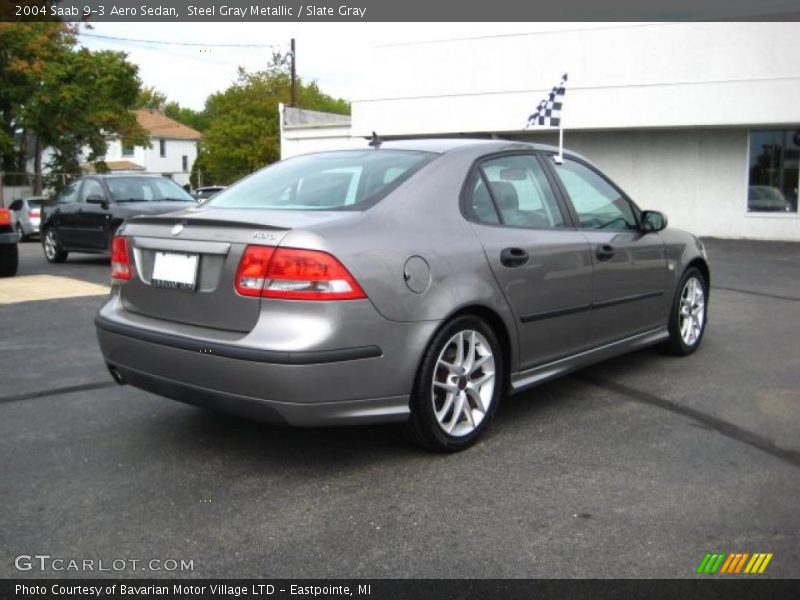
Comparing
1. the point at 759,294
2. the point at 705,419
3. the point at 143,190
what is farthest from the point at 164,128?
the point at 705,419

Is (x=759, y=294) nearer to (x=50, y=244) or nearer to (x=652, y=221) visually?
(x=652, y=221)

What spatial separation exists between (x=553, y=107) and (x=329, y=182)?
12.1m

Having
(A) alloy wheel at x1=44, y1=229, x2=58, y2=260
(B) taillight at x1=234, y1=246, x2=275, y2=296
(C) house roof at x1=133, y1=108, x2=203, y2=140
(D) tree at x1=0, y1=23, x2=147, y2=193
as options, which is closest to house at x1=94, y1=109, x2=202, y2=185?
(C) house roof at x1=133, y1=108, x2=203, y2=140

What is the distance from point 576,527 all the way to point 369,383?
105cm

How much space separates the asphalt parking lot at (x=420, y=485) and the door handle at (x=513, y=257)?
92 centimetres

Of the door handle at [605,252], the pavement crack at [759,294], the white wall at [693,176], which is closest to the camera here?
the door handle at [605,252]

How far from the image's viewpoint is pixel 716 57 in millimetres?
18266

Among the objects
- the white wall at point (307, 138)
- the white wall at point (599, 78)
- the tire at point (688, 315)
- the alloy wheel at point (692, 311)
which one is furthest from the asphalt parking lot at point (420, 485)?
→ the white wall at point (307, 138)

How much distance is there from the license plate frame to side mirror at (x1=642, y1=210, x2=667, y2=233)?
3.13 meters

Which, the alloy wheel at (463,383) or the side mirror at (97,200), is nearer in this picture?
the alloy wheel at (463,383)

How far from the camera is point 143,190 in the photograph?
507 inches

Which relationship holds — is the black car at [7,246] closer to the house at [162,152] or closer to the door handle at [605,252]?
the door handle at [605,252]

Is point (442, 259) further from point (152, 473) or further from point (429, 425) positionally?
point (152, 473)

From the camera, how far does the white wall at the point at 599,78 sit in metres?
17.7
